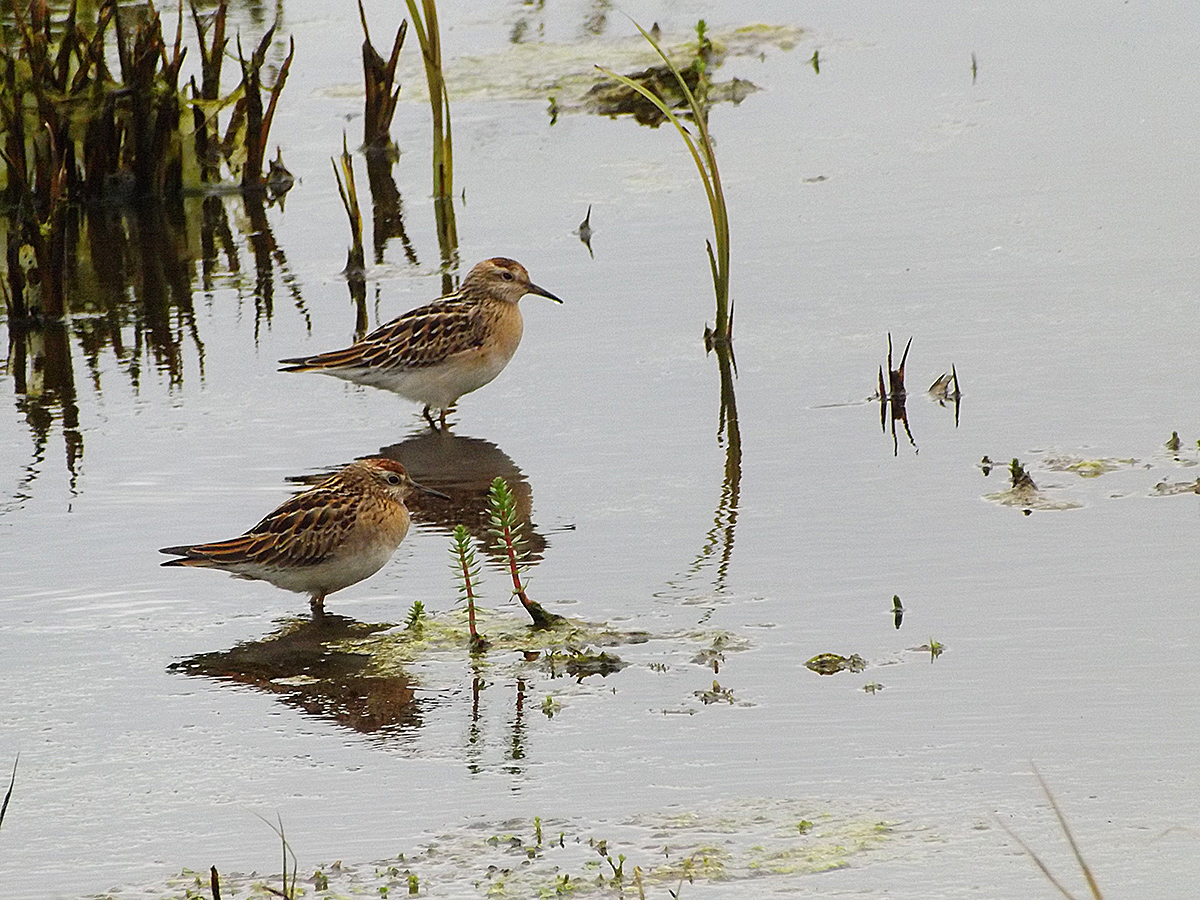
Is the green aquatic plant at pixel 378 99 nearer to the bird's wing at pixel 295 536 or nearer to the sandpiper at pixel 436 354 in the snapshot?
the sandpiper at pixel 436 354

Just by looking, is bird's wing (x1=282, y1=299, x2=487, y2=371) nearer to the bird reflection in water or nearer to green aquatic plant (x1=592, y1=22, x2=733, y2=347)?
green aquatic plant (x1=592, y1=22, x2=733, y2=347)

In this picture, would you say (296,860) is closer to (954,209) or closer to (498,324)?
(498,324)

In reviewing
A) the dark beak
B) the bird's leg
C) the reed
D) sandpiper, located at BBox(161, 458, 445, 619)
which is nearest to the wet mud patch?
the reed

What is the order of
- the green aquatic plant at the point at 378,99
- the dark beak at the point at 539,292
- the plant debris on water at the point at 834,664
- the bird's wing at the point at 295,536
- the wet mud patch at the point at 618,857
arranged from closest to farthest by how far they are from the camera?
the wet mud patch at the point at 618,857, the plant debris on water at the point at 834,664, the bird's wing at the point at 295,536, the dark beak at the point at 539,292, the green aquatic plant at the point at 378,99

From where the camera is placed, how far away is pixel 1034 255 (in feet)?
39.0

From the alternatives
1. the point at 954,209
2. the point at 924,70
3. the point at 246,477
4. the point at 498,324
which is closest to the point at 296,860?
the point at 246,477

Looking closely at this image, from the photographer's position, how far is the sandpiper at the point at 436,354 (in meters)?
10.3

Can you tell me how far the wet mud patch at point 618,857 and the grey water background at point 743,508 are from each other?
0.09m

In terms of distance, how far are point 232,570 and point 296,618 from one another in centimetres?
31

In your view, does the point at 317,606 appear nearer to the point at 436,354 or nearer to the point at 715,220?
the point at 436,354

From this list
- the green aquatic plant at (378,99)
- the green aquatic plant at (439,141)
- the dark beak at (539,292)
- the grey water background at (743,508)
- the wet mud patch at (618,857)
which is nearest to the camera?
the wet mud patch at (618,857)

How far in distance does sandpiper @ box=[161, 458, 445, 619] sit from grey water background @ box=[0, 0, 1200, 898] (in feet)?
0.71

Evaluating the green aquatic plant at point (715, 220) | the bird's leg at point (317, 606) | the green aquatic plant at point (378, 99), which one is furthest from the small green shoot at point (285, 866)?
the green aquatic plant at point (378, 99)

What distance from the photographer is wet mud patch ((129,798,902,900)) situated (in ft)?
17.5
